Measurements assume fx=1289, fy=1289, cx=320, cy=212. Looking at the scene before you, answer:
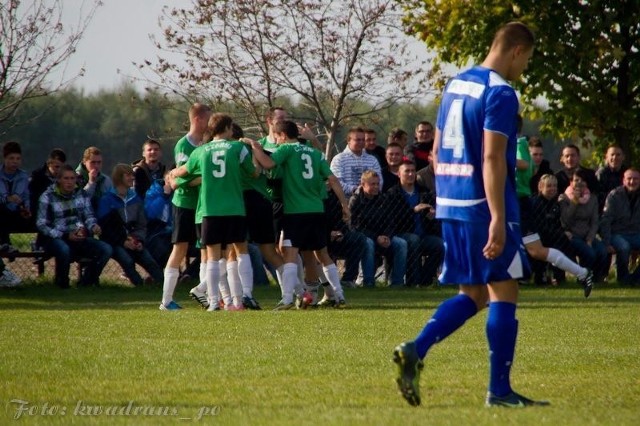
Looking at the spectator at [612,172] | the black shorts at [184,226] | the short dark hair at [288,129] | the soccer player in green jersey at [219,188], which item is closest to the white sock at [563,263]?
the short dark hair at [288,129]

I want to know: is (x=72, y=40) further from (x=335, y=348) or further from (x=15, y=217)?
(x=335, y=348)

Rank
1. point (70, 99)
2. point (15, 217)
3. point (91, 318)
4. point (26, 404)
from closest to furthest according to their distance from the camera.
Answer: point (26, 404)
point (91, 318)
point (15, 217)
point (70, 99)

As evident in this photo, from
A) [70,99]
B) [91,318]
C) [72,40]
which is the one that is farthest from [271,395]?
[70,99]

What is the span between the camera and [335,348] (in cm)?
964

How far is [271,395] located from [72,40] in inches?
631

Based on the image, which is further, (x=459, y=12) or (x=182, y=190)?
(x=459, y=12)

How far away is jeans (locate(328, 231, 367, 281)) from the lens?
17375 millimetres

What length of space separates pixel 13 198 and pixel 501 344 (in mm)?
11572

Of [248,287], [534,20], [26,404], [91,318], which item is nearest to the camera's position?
[26,404]

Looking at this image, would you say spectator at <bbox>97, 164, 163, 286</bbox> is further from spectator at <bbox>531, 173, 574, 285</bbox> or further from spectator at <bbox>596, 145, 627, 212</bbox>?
spectator at <bbox>596, 145, 627, 212</bbox>

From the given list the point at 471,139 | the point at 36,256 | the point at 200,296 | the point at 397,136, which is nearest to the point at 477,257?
the point at 471,139

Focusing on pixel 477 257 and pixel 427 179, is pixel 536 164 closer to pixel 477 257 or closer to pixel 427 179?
pixel 427 179

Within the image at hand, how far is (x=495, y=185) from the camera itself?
6.63m

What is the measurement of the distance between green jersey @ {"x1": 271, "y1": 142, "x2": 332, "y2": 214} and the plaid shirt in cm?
394
